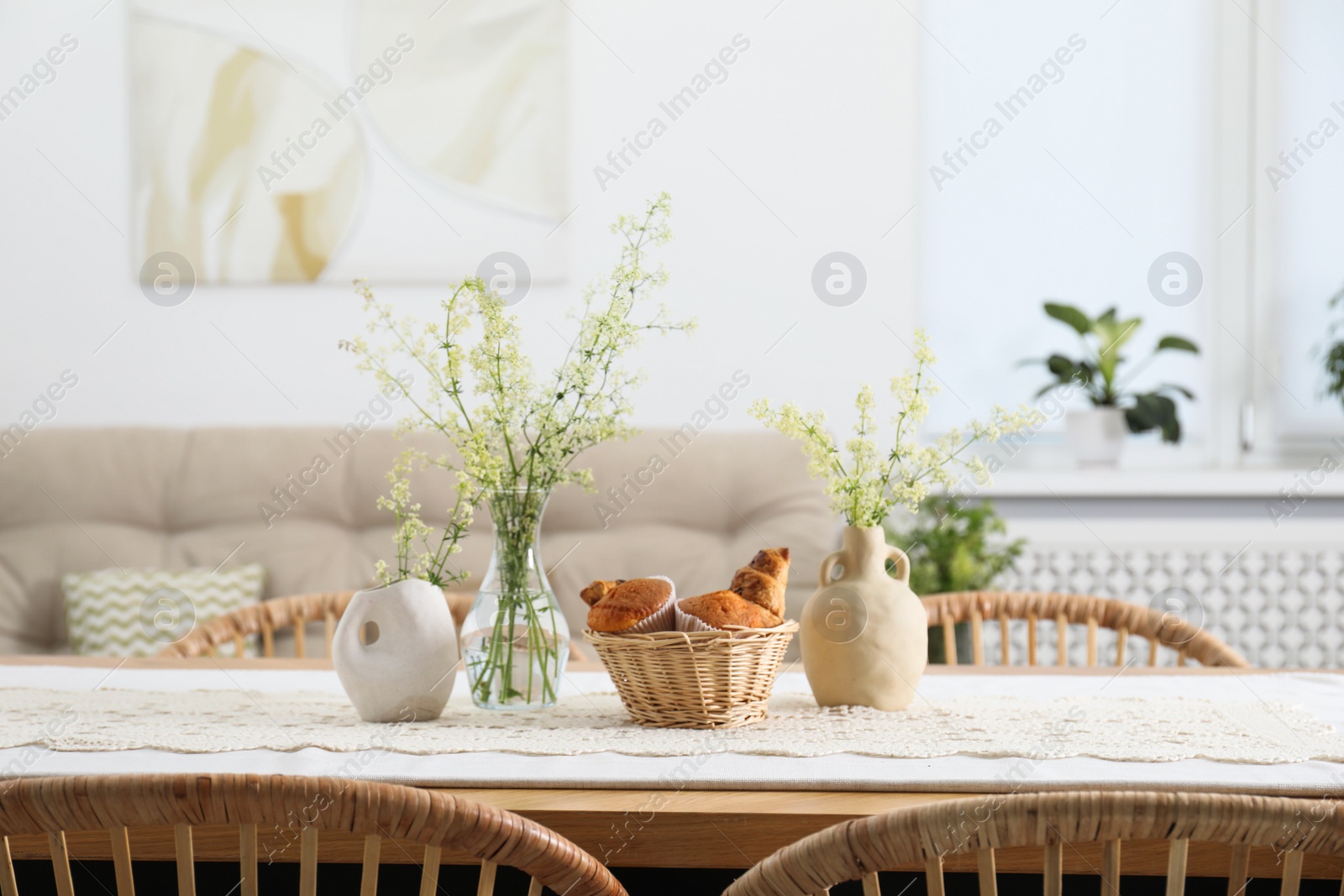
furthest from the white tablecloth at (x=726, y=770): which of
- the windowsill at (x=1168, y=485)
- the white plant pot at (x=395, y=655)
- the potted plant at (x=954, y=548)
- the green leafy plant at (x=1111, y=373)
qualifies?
the green leafy plant at (x=1111, y=373)

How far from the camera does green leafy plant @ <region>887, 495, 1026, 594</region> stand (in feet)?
7.80

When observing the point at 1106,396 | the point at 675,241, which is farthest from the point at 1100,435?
the point at 675,241

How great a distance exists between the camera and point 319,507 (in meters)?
2.44

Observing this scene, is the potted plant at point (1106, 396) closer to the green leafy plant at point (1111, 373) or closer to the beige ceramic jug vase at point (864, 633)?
the green leafy plant at point (1111, 373)

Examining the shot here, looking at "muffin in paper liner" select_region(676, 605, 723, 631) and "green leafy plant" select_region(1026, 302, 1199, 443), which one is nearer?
"muffin in paper liner" select_region(676, 605, 723, 631)

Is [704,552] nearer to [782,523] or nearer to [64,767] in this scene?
[782,523]

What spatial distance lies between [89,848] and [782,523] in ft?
5.67

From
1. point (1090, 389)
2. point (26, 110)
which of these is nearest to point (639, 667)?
point (1090, 389)

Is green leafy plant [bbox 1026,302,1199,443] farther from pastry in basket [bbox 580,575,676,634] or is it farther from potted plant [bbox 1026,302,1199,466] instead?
pastry in basket [bbox 580,575,676,634]

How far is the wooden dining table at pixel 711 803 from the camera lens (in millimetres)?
778

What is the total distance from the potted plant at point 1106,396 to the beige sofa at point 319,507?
2.49ft

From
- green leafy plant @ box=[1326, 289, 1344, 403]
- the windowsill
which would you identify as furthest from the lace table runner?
green leafy plant @ box=[1326, 289, 1344, 403]

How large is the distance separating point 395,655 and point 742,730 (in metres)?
0.32

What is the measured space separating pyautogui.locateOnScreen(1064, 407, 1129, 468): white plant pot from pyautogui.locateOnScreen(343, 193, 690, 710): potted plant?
1.97m
